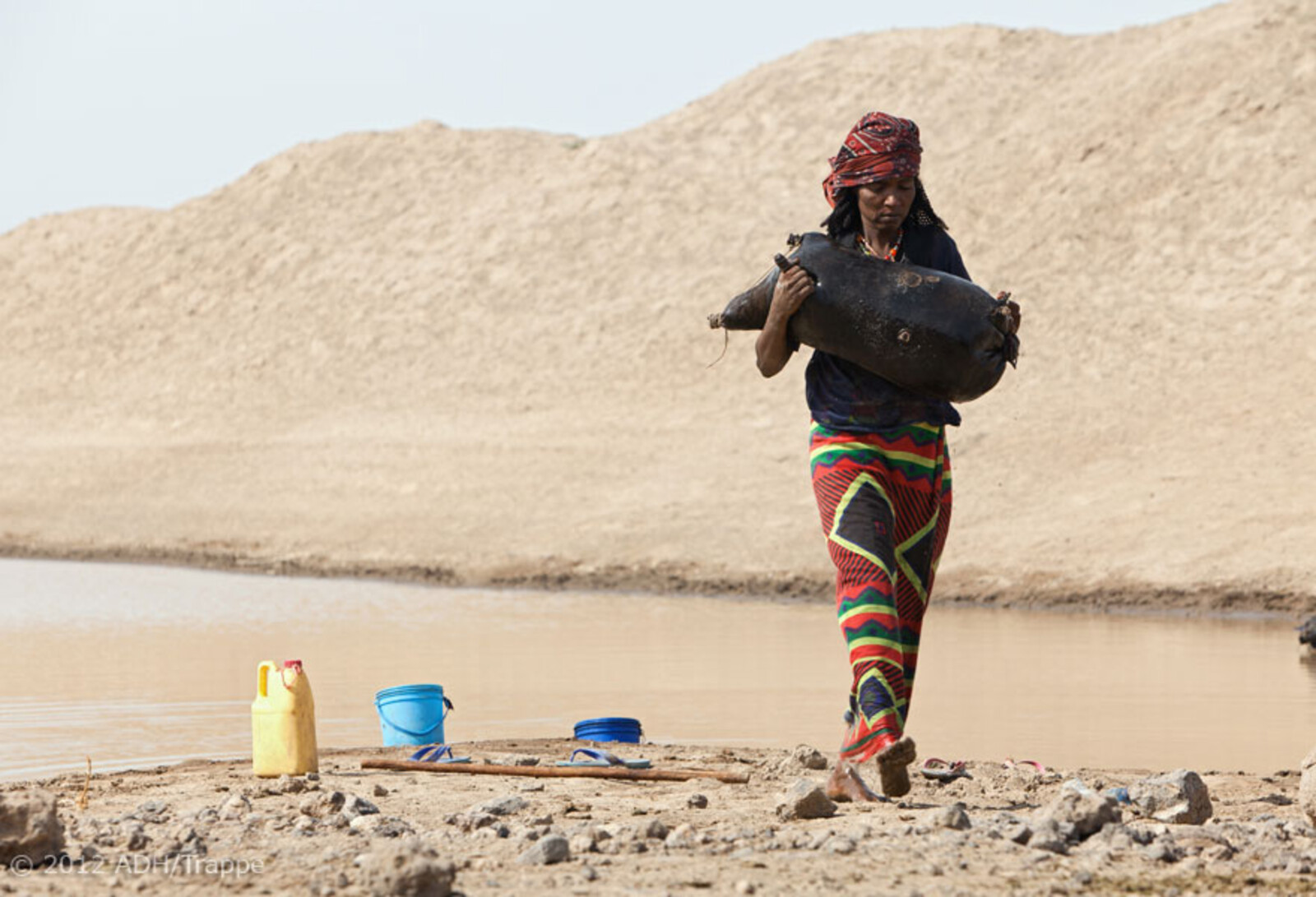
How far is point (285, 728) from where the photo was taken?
231 inches

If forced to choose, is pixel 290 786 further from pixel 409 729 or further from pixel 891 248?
pixel 891 248

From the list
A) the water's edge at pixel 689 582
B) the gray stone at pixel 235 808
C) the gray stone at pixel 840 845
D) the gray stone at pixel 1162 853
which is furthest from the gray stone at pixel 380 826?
the water's edge at pixel 689 582

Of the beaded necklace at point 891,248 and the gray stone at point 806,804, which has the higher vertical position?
the beaded necklace at point 891,248

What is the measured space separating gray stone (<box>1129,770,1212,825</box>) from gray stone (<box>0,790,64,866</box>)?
8.92ft

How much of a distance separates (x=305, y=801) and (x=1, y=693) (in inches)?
233

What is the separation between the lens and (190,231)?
158 feet

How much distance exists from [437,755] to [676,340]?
29009 mm

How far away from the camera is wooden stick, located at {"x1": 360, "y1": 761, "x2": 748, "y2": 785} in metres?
5.63

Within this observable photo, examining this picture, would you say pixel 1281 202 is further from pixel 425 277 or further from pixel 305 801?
pixel 305 801

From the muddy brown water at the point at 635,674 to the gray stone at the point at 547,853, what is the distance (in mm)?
3660

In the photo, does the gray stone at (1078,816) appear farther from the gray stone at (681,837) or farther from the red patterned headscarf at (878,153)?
the red patterned headscarf at (878,153)

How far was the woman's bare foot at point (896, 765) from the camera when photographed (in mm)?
4715

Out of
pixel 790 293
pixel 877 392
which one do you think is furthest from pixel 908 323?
pixel 790 293

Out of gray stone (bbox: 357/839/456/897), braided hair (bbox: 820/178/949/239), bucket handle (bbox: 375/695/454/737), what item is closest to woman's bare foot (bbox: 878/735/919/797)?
gray stone (bbox: 357/839/456/897)
